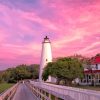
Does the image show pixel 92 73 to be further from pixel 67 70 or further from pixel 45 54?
pixel 45 54

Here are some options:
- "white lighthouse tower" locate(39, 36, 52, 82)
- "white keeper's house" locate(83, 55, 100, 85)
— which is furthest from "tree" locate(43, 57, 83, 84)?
"white lighthouse tower" locate(39, 36, 52, 82)

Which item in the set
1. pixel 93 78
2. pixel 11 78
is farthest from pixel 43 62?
pixel 11 78

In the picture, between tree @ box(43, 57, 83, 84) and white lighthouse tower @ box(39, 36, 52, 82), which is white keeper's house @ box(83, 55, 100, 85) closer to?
tree @ box(43, 57, 83, 84)

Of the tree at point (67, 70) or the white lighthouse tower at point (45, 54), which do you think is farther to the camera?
the white lighthouse tower at point (45, 54)

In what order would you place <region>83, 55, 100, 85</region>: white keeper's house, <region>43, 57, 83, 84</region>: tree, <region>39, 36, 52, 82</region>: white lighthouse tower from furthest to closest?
<region>39, 36, 52, 82</region>: white lighthouse tower
<region>83, 55, 100, 85</region>: white keeper's house
<region>43, 57, 83, 84</region>: tree

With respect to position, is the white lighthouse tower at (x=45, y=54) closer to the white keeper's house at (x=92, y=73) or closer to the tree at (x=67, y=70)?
the white keeper's house at (x=92, y=73)

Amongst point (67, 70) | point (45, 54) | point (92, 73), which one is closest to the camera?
point (67, 70)

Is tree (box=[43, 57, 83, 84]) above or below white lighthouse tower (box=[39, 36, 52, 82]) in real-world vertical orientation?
below

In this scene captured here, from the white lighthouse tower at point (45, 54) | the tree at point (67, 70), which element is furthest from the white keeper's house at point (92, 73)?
the white lighthouse tower at point (45, 54)

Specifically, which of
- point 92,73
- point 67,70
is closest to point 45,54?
point 92,73

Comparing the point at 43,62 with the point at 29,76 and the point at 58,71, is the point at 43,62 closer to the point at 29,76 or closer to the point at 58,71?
the point at 58,71

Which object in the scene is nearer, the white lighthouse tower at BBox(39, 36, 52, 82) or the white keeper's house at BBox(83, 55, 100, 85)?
the white keeper's house at BBox(83, 55, 100, 85)

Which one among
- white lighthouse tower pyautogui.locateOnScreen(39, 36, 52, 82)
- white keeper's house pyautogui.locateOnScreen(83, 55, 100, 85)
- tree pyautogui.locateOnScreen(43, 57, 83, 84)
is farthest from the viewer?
white lighthouse tower pyautogui.locateOnScreen(39, 36, 52, 82)

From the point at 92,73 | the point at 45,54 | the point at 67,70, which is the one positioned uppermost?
the point at 45,54
